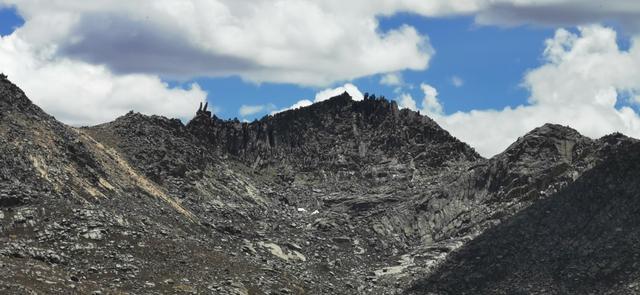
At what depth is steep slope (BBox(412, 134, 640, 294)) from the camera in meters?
91.4

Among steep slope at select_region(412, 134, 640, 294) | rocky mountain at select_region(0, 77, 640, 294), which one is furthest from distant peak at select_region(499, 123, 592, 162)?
steep slope at select_region(412, 134, 640, 294)

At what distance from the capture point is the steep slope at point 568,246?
91375 millimetres

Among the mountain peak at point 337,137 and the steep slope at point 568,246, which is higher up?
the mountain peak at point 337,137

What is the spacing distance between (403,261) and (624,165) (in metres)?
32.6

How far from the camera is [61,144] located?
326 feet

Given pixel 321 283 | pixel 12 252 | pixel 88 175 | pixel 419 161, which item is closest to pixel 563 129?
pixel 419 161

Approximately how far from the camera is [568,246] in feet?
325

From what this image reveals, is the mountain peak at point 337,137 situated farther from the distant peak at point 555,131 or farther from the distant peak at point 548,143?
the distant peak at point 555,131

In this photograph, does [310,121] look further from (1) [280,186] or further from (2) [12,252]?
(2) [12,252]

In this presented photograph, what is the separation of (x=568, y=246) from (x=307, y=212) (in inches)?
2115

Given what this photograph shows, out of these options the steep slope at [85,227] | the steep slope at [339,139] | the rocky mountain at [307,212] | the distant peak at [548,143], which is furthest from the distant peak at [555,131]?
the steep slope at [85,227]

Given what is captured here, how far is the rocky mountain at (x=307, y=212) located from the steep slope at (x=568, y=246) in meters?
0.23

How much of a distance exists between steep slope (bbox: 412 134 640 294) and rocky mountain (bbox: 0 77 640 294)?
0.23 metres

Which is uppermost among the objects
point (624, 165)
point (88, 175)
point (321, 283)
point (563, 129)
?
point (563, 129)
